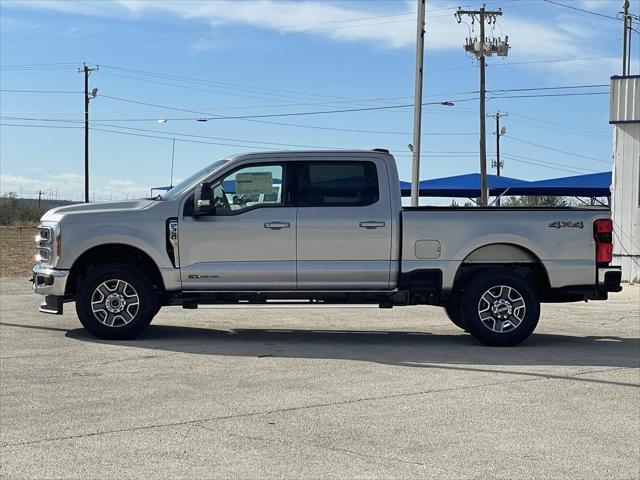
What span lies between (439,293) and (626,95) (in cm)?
1159

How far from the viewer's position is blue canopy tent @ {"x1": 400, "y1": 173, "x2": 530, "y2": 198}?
2911 centimetres

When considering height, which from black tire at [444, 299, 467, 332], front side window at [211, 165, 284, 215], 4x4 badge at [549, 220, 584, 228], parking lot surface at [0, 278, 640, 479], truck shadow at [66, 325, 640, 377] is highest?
front side window at [211, 165, 284, 215]

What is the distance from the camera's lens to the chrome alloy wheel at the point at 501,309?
1026cm

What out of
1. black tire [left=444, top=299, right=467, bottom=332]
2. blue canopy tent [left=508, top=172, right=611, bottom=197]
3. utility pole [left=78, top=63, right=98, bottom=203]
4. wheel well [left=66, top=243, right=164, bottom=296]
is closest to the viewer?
wheel well [left=66, top=243, right=164, bottom=296]

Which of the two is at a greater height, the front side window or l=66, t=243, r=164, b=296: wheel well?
the front side window

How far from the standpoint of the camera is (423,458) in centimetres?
557

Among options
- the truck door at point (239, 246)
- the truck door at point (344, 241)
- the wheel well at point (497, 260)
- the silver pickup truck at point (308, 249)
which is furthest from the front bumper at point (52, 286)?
the wheel well at point (497, 260)

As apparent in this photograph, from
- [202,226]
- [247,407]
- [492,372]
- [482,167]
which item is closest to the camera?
[247,407]

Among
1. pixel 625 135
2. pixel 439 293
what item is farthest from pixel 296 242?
pixel 625 135

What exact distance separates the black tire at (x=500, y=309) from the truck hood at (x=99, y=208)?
12.9ft

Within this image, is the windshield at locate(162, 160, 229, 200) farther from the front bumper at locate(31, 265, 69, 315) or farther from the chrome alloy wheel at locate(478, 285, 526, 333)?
the chrome alloy wheel at locate(478, 285, 526, 333)

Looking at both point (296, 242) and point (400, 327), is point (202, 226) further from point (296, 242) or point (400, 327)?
point (400, 327)

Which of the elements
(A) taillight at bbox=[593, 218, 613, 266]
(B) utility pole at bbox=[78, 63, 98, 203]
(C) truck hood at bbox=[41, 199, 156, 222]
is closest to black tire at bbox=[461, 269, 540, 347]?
(A) taillight at bbox=[593, 218, 613, 266]

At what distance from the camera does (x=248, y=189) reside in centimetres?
1034
